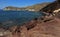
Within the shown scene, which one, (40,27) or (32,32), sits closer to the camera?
(32,32)

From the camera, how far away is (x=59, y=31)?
5.68 metres

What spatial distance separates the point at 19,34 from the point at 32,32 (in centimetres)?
40

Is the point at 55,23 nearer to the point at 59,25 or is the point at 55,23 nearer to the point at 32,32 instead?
the point at 59,25

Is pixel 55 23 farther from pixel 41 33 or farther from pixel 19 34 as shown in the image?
pixel 19 34

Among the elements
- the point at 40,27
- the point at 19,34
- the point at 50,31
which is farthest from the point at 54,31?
the point at 19,34

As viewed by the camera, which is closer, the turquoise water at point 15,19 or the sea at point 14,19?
the sea at point 14,19

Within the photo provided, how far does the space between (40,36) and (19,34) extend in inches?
25.9

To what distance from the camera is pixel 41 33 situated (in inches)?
218

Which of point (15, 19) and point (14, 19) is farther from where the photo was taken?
point (14, 19)

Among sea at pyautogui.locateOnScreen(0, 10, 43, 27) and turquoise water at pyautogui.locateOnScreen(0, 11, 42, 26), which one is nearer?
sea at pyautogui.locateOnScreen(0, 10, 43, 27)

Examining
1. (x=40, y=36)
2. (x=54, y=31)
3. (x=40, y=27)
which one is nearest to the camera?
(x=40, y=36)

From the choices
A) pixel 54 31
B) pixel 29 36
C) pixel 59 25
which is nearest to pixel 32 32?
pixel 29 36

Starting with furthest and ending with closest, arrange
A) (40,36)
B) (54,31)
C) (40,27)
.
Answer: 1. (40,27)
2. (54,31)
3. (40,36)

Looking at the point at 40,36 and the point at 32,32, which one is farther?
the point at 32,32
